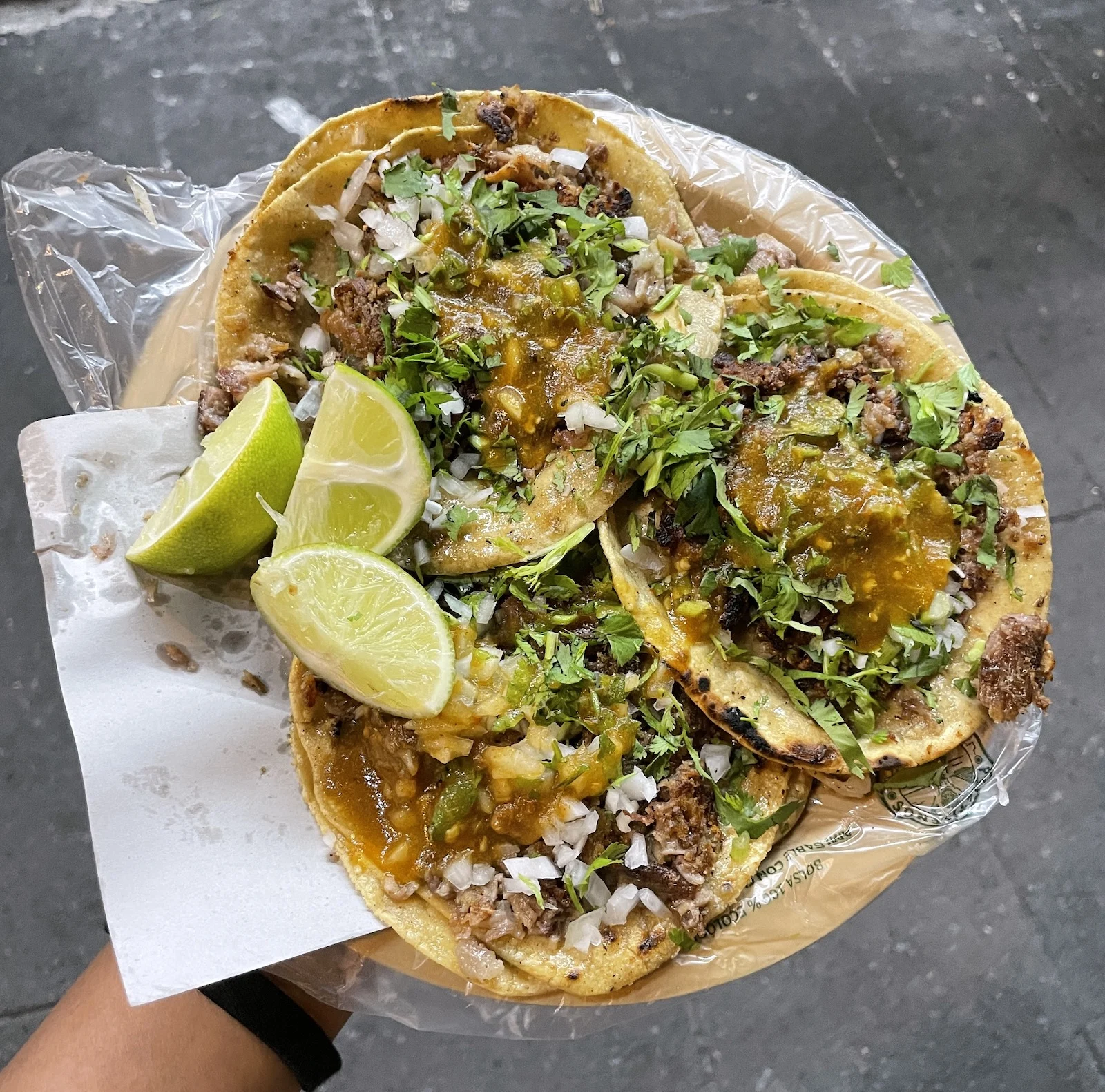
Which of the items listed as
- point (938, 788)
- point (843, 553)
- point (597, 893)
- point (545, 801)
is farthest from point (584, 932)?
point (843, 553)

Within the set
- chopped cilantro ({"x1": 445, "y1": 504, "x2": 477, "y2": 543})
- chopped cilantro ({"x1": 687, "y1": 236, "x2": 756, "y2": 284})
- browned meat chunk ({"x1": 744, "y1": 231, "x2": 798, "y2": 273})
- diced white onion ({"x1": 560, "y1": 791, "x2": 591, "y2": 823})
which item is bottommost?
diced white onion ({"x1": 560, "y1": 791, "x2": 591, "y2": 823})

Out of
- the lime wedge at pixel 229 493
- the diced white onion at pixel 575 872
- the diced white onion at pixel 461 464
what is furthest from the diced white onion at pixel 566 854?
the lime wedge at pixel 229 493

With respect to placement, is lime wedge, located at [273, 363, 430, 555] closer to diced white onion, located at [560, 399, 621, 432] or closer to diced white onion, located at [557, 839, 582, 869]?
diced white onion, located at [560, 399, 621, 432]

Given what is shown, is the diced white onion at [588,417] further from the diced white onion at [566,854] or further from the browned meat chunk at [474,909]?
the browned meat chunk at [474,909]

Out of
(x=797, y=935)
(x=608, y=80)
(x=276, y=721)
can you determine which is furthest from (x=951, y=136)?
(x=276, y=721)

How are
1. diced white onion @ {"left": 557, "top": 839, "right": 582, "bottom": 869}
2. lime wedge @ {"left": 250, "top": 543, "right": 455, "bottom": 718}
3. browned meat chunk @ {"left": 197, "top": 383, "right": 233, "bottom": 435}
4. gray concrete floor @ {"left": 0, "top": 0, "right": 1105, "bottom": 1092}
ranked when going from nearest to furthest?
lime wedge @ {"left": 250, "top": 543, "right": 455, "bottom": 718} → diced white onion @ {"left": 557, "top": 839, "right": 582, "bottom": 869} → browned meat chunk @ {"left": 197, "top": 383, "right": 233, "bottom": 435} → gray concrete floor @ {"left": 0, "top": 0, "right": 1105, "bottom": 1092}

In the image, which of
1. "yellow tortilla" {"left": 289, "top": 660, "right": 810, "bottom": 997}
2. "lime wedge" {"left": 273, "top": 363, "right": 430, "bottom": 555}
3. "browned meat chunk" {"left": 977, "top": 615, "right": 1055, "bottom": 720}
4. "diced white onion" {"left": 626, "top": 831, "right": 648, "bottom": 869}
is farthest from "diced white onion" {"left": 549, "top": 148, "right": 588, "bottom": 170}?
"diced white onion" {"left": 626, "top": 831, "right": 648, "bottom": 869}
